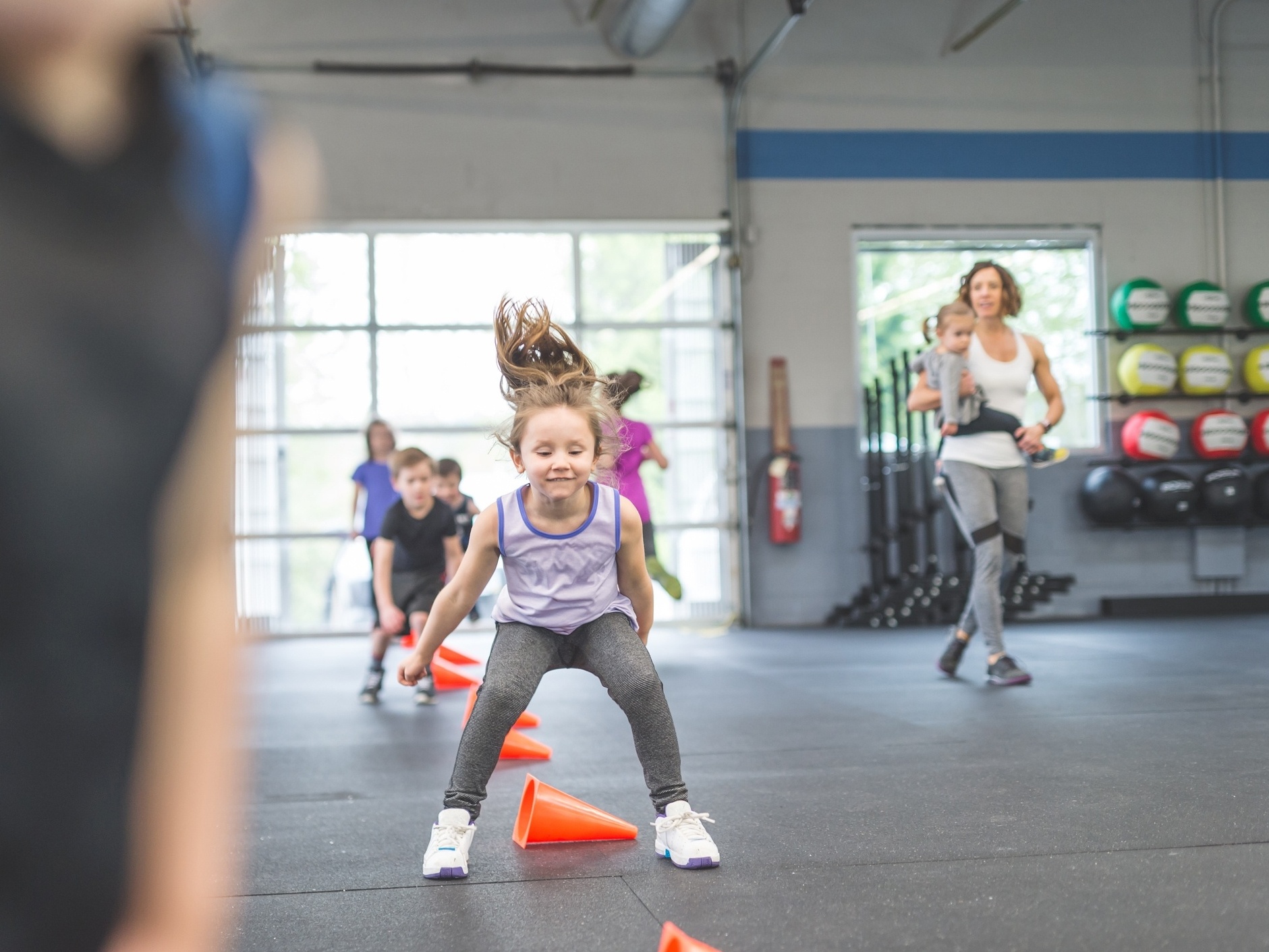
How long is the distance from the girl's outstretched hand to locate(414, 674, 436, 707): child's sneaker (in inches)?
103

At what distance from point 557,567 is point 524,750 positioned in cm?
132

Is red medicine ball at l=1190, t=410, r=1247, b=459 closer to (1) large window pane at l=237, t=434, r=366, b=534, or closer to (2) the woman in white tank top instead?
(2) the woman in white tank top

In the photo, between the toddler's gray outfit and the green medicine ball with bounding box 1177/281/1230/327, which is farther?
the green medicine ball with bounding box 1177/281/1230/327

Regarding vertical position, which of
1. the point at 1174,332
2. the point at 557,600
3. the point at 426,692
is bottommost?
the point at 426,692

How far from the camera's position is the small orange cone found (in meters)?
3.71

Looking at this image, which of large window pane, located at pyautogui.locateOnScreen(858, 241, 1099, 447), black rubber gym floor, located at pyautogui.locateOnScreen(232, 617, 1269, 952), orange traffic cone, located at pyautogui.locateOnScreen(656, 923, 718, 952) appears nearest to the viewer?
orange traffic cone, located at pyautogui.locateOnScreen(656, 923, 718, 952)

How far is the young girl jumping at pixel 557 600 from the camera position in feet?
8.04

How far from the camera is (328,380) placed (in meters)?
9.08

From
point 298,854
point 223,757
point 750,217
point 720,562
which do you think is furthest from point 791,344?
point 223,757

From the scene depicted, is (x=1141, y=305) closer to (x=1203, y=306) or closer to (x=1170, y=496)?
(x=1203, y=306)

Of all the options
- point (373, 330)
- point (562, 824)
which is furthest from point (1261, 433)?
point (562, 824)

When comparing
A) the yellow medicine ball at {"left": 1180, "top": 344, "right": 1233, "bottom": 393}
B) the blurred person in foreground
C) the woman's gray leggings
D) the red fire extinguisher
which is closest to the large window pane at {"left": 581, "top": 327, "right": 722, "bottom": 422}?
the red fire extinguisher

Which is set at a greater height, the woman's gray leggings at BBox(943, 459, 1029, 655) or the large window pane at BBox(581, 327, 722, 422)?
the large window pane at BBox(581, 327, 722, 422)

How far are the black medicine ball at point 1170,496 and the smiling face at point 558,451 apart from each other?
7.58 metres
